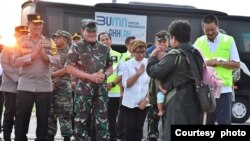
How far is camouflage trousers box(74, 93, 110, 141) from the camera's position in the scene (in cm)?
686

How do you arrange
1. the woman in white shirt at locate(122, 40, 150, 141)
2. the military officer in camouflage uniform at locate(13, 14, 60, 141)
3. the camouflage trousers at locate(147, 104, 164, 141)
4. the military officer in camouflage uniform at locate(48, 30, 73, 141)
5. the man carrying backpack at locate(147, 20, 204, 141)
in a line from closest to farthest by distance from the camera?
the man carrying backpack at locate(147, 20, 204, 141)
the military officer in camouflage uniform at locate(13, 14, 60, 141)
the woman in white shirt at locate(122, 40, 150, 141)
the camouflage trousers at locate(147, 104, 164, 141)
the military officer in camouflage uniform at locate(48, 30, 73, 141)

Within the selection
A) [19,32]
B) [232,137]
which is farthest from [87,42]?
Answer: [232,137]

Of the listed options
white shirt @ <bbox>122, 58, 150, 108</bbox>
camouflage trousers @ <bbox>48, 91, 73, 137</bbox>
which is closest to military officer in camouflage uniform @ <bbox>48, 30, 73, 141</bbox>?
camouflage trousers @ <bbox>48, 91, 73, 137</bbox>

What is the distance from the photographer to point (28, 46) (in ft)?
25.2

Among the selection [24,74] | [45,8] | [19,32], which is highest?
[45,8]

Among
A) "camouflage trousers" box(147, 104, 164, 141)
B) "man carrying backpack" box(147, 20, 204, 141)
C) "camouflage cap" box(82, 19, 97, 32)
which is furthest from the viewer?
"camouflage trousers" box(147, 104, 164, 141)

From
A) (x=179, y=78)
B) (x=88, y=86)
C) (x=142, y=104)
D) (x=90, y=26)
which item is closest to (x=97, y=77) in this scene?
(x=88, y=86)

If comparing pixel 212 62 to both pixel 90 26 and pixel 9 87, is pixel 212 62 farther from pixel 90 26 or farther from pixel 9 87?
pixel 9 87

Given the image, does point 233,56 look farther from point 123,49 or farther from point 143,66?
point 123,49

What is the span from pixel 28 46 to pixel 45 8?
8363mm

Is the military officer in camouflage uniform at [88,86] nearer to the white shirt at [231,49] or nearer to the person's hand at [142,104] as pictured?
the person's hand at [142,104]

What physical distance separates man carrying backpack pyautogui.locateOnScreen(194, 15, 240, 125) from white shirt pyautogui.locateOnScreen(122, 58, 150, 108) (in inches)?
57.8

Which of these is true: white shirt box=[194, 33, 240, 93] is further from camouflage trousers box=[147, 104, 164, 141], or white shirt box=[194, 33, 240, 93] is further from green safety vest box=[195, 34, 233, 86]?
camouflage trousers box=[147, 104, 164, 141]

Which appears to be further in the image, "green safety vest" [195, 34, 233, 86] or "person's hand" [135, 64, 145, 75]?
"person's hand" [135, 64, 145, 75]
